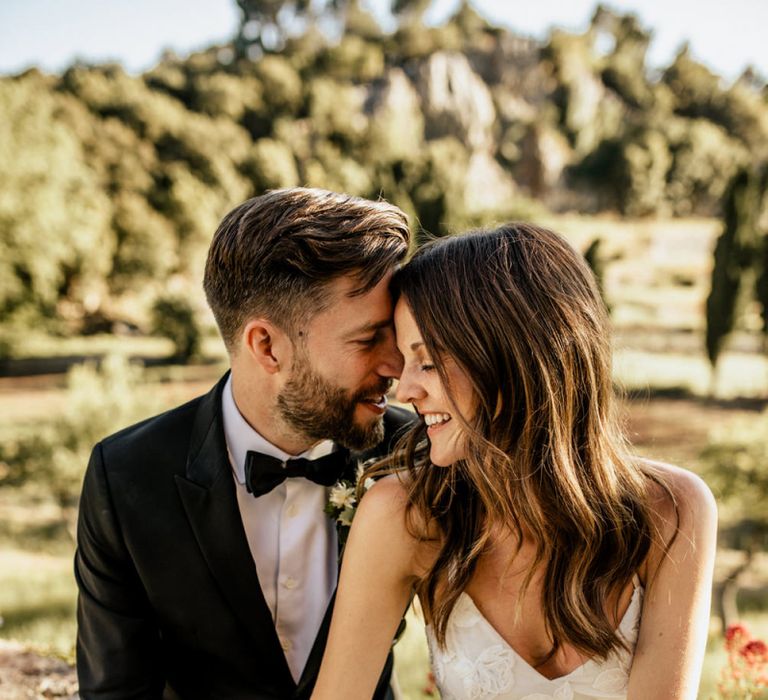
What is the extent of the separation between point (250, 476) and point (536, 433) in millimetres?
978

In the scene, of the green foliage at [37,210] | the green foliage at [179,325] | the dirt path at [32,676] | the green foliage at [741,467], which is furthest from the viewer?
the green foliage at [179,325]

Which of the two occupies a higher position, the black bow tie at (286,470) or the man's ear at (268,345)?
the man's ear at (268,345)

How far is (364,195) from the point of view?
41.1 meters

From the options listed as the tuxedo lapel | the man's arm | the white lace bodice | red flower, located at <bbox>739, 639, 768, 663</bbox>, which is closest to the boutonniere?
the tuxedo lapel

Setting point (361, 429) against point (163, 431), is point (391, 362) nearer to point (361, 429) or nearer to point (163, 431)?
point (361, 429)

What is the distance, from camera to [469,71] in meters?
61.8

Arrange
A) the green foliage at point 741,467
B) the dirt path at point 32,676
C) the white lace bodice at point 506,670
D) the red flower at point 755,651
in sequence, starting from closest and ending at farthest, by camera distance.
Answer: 1. the white lace bodice at point 506,670
2. the red flower at point 755,651
3. the dirt path at point 32,676
4. the green foliage at point 741,467

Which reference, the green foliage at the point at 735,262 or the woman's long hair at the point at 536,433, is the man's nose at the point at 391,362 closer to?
the woman's long hair at the point at 536,433

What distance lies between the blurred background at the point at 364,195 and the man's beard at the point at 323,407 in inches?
29.4

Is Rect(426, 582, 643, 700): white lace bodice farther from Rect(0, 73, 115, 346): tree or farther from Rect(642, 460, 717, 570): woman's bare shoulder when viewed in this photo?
Rect(0, 73, 115, 346): tree

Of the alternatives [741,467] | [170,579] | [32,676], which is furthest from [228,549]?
[741,467]

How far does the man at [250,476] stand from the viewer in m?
2.34

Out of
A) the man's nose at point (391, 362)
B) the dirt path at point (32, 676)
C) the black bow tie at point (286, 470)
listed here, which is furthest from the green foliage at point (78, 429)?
the man's nose at point (391, 362)

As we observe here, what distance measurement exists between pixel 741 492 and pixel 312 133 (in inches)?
1624
